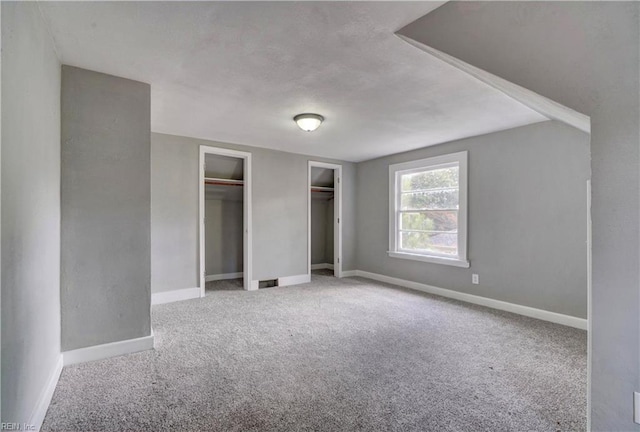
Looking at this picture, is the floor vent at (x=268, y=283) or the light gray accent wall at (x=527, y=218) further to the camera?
the floor vent at (x=268, y=283)

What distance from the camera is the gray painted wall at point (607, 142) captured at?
1.19 m

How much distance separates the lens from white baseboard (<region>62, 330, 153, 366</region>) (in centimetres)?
235

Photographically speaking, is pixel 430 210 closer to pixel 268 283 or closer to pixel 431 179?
pixel 431 179

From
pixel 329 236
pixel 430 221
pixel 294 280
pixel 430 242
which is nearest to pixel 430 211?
pixel 430 221

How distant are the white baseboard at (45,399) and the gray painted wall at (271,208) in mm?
2083

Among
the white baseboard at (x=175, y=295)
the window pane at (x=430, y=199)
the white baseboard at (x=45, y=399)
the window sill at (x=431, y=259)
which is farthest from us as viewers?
the window pane at (x=430, y=199)

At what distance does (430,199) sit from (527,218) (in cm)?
139

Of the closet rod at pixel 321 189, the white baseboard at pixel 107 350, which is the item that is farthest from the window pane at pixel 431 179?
the white baseboard at pixel 107 350

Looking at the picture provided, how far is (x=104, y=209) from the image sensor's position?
Result: 2457 millimetres

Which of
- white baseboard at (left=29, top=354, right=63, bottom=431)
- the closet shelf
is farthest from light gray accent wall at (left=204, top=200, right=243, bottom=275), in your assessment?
white baseboard at (left=29, top=354, right=63, bottom=431)

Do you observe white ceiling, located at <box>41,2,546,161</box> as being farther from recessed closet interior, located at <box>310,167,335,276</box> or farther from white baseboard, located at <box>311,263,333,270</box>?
white baseboard, located at <box>311,263,333,270</box>

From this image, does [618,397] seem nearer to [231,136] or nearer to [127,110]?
[127,110]

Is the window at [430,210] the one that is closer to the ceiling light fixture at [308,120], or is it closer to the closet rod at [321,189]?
the closet rod at [321,189]

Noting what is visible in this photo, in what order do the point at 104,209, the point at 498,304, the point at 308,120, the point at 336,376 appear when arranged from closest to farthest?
the point at 336,376, the point at 104,209, the point at 308,120, the point at 498,304
